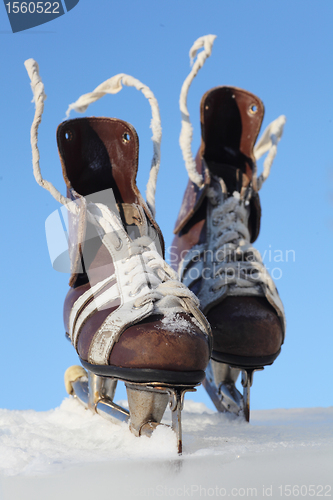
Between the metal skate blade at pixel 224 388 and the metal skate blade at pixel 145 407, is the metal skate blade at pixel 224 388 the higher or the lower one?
the lower one

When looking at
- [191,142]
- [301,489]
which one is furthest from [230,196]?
[301,489]

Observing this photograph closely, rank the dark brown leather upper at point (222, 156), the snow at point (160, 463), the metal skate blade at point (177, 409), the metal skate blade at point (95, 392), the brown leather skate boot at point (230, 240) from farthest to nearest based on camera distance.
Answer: the dark brown leather upper at point (222, 156) < the brown leather skate boot at point (230, 240) < the metal skate blade at point (95, 392) < the metal skate blade at point (177, 409) < the snow at point (160, 463)

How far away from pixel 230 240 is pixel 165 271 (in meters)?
0.37

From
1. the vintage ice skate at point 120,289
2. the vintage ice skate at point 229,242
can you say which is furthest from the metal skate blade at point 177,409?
the vintage ice skate at point 229,242

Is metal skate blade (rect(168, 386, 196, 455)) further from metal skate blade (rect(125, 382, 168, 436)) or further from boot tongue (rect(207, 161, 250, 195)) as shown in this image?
boot tongue (rect(207, 161, 250, 195))

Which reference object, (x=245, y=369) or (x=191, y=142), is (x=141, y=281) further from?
(x=191, y=142)

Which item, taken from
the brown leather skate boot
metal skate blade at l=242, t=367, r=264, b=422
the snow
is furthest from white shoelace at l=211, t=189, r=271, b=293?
the snow

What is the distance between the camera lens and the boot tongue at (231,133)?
1518 mm

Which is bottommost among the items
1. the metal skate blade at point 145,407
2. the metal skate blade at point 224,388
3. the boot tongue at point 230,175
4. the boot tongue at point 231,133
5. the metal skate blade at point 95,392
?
the metal skate blade at point 224,388

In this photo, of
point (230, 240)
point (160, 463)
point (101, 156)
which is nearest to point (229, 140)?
point (230, 240)

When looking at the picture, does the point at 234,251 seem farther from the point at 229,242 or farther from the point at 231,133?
the point at 231,133

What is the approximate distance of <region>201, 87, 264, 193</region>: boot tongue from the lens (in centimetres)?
152

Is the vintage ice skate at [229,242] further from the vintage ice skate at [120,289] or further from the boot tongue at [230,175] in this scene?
the vintage ice skate at [120,289]

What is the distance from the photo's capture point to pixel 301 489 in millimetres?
736
